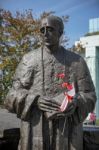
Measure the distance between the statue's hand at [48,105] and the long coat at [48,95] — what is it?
0.31 feet

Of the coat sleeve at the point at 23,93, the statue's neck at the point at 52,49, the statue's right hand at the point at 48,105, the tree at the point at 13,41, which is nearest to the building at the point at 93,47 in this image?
the tree at the point at 13,41

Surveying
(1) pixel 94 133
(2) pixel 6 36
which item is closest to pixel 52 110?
(1) pixel 94 133

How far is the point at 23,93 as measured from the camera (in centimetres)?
624

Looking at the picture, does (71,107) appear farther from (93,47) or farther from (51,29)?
(93,47)

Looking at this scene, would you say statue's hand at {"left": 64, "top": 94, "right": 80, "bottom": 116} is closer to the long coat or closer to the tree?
the long coat

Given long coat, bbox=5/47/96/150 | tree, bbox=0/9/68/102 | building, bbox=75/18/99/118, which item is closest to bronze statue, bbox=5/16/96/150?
long coat, bbox=5/47/96/150

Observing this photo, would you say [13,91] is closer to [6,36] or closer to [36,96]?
[36,96]

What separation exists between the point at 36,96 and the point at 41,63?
0.58 metres

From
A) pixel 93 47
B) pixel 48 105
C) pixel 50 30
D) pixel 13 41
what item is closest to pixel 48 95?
pixel 48 105

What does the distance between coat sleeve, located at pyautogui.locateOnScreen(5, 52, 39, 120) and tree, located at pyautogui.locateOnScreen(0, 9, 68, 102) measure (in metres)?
17.2

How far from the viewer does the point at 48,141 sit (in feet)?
20.4

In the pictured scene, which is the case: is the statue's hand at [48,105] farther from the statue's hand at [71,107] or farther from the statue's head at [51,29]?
the statue's head at [51,29]

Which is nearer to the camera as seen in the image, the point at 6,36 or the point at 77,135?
the point at 77,135

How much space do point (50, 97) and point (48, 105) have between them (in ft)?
0.58
